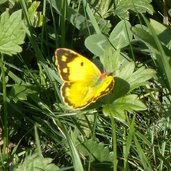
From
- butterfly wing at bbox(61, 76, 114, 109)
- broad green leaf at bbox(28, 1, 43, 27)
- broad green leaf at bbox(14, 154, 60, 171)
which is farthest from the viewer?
broad green leaf at bbox(28, 1, 43, 27)

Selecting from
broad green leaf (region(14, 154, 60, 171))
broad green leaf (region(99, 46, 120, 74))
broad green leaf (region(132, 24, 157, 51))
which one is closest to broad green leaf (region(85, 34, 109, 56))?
broad green leaf (region(99, 46, 120, 74))

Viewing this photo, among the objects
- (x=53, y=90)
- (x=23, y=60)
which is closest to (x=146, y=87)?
(x=53, y=90)

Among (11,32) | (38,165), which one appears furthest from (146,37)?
(38,165)

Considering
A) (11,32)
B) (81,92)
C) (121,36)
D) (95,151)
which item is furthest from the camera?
(121,36)

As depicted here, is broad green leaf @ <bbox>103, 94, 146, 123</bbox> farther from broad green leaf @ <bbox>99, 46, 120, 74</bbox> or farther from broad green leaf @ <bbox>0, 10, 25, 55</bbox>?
broad green leaf @ <bbox>0, 10, 25, 55</bbox>

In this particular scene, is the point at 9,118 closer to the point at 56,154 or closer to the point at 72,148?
the point at 56,154

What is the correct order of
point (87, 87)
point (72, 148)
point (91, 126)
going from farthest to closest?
point (91, 126) → point (87, 87) → point (72, 148)

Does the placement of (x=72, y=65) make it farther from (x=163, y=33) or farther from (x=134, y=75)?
(x=163, y=33)
